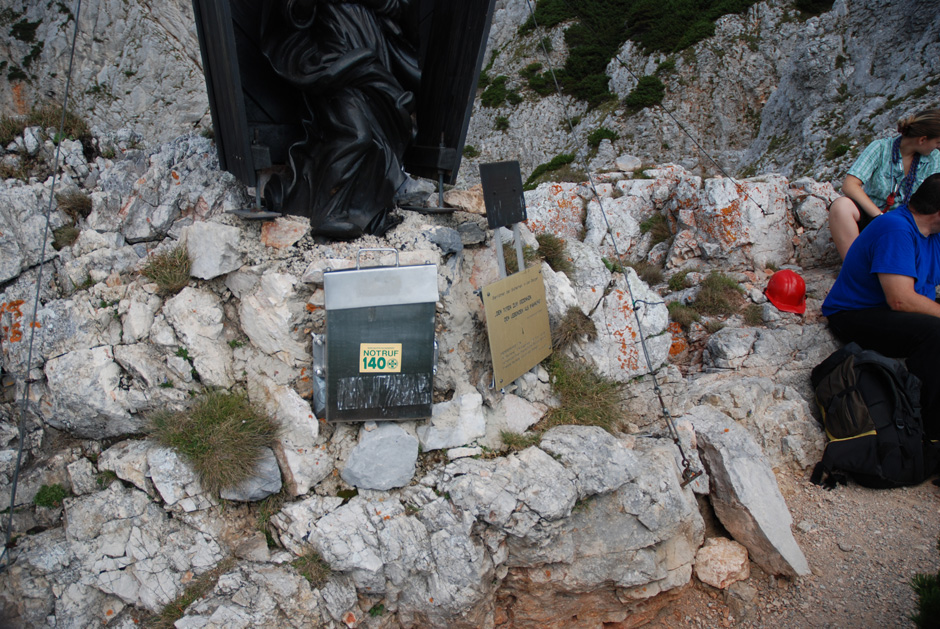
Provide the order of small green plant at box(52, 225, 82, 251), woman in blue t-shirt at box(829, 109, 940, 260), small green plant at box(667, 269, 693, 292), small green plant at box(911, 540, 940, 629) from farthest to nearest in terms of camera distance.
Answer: small green plant at box(667, 269, 693, 292)
woman in blue t-shirt at box(829, 109, 940, 260)
small green plant at box(52, 225, 82, 251)
small green plant at box(911, 540, 940, 629)

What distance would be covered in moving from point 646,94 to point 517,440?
17.2 meters

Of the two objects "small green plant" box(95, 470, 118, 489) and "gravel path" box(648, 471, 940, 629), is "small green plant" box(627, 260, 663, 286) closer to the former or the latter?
"gravel path" box(648, 471, 940, 629)

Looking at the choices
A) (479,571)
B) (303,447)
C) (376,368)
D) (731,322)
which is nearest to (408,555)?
(479,571)

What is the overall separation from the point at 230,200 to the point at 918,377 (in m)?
5.31

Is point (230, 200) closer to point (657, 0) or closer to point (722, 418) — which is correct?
point (722, 418)

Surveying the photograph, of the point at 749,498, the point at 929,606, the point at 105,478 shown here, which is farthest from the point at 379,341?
the point at 929,606

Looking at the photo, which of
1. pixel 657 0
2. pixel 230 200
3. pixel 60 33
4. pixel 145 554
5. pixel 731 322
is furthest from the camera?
pixel 657 0

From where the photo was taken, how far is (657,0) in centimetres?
1897

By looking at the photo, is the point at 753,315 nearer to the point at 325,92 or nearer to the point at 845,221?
the point at 845,221

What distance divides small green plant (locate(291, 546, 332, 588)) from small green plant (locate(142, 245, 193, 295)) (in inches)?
70.8

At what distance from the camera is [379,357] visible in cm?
302

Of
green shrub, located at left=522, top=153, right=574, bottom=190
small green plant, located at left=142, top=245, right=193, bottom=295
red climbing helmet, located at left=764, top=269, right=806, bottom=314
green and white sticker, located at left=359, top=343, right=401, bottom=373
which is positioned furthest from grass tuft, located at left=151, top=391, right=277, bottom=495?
green shrub, located at left=522, top=153, right=574, bottom=190

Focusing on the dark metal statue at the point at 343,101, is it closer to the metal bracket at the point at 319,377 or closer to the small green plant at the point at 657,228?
the metal bracket at the point at 319,377

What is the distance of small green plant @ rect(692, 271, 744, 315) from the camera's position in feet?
19.2
